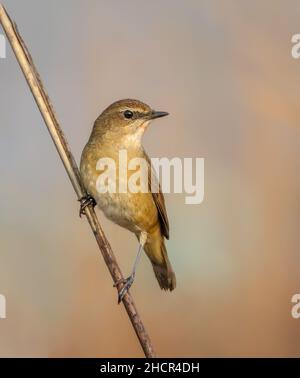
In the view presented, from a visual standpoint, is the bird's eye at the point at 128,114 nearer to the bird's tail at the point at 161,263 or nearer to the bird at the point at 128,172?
the bird at the point at 128,172

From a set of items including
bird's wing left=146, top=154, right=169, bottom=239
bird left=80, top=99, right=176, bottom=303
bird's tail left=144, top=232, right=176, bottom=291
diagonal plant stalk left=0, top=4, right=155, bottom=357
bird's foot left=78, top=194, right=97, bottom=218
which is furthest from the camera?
bird's tail left=144, top=232, right=176, bottom=291

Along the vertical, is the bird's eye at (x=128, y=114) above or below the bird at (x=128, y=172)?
above

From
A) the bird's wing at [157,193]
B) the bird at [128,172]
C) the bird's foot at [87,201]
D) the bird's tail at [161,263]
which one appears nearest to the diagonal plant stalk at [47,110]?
the bird's foot at [87,201]

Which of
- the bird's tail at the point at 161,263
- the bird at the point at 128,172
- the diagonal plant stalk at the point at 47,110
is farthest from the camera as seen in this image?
the bird's tail at the point at 161,263

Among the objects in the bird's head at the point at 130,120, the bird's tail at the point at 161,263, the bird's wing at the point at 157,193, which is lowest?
the bird's tail at the point at 161,263

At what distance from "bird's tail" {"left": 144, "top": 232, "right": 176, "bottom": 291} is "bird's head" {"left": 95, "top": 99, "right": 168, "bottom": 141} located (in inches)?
27.2

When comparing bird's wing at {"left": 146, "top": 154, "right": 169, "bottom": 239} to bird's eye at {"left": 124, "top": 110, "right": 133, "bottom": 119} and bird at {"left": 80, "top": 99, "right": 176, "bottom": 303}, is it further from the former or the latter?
bird's eye at {"left": 124, "top": 110, "right": 133, "bottom": 119}

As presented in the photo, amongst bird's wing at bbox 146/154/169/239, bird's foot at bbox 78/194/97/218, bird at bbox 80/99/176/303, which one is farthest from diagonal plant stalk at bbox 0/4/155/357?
bird's wing at bbox 146/154/169/239

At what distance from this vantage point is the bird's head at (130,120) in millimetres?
3998

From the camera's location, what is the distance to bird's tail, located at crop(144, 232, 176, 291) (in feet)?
14.1

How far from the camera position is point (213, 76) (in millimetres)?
4746

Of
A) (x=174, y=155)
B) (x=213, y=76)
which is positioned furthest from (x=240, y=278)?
(x=213, y=76)

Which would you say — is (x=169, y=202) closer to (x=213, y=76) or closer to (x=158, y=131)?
(x=158, y=131)

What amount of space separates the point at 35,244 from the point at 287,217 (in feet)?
5.78
